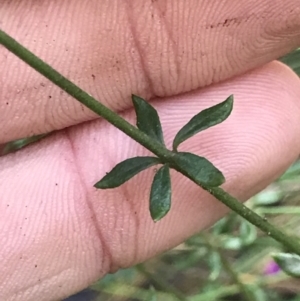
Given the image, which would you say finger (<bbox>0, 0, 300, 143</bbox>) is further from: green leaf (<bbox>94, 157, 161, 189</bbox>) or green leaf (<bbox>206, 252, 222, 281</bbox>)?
green leaf (<bbox>206, 252, 222, 281</bbox>)

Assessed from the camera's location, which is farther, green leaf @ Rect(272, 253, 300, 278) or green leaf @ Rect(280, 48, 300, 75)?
green leaf @ Rect(280, 48, 300, 75)

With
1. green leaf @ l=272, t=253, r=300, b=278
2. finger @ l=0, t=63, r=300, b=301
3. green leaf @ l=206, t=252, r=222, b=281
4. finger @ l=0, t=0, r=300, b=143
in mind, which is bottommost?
green leaf @ l=206, t=252, r=222, b=281

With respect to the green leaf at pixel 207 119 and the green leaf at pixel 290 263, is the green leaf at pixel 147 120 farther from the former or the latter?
the green leaf at pixel 290 263

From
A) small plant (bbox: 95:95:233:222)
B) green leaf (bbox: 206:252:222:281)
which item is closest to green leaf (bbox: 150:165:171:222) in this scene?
small plant (bbox: 95:95:233:222)

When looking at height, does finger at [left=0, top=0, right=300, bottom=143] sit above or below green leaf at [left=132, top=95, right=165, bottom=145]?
above

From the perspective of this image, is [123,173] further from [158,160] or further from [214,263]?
[214,263]

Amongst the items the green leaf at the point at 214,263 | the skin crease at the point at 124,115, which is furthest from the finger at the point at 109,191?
the green leaf at the point at 214,263

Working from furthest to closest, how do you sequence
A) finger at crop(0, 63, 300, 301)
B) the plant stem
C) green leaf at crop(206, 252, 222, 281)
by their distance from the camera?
green leaf at crop(206, 252, 222, 281), finger at crop(0, 63, 300, 301), the plant stem
